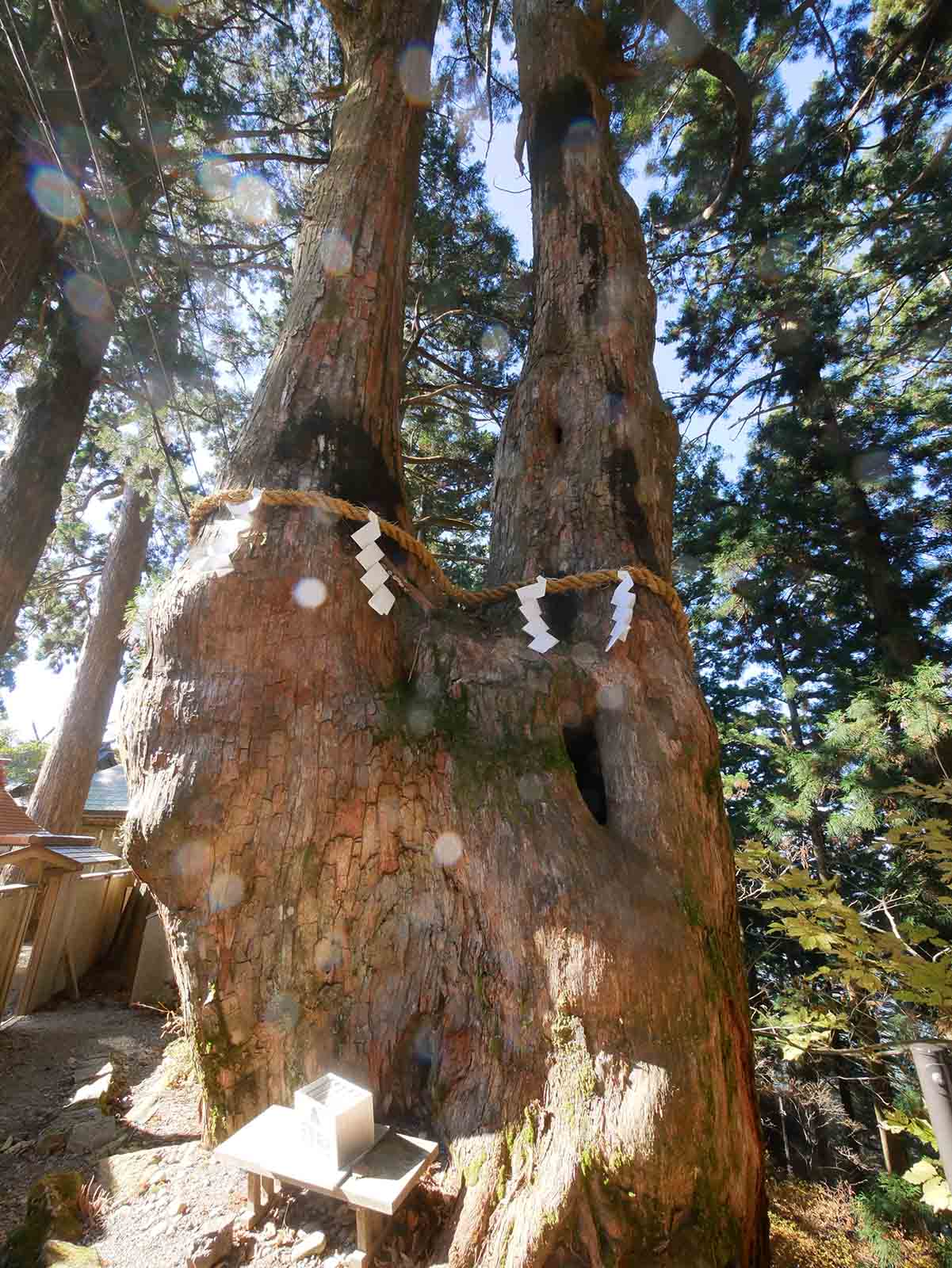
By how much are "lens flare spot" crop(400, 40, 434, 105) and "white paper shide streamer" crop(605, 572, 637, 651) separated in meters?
2.88

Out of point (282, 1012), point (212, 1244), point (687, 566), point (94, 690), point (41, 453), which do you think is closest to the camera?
point (212, 1244)

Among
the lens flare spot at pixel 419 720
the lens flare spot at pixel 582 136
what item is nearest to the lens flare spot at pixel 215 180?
the lens flare spot at pixel 582 136

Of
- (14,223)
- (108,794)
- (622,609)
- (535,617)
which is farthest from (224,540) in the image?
(108,794)

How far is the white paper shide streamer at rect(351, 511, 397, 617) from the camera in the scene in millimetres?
2000

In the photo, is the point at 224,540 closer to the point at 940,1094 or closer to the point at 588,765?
the point at 588,765

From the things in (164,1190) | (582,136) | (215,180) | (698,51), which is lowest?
(164,1190)

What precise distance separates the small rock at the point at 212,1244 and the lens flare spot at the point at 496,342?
21.3 feet

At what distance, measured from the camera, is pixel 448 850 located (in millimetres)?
1776

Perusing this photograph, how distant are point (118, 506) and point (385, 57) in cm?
882

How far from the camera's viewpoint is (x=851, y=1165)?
561 cm

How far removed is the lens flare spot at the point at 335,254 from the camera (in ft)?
8.52

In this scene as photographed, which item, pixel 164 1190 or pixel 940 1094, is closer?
pixel 940 1094

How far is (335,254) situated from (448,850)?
95.1 inches

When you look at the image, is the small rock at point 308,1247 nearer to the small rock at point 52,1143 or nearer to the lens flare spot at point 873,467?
the small rock at point 52,1143
